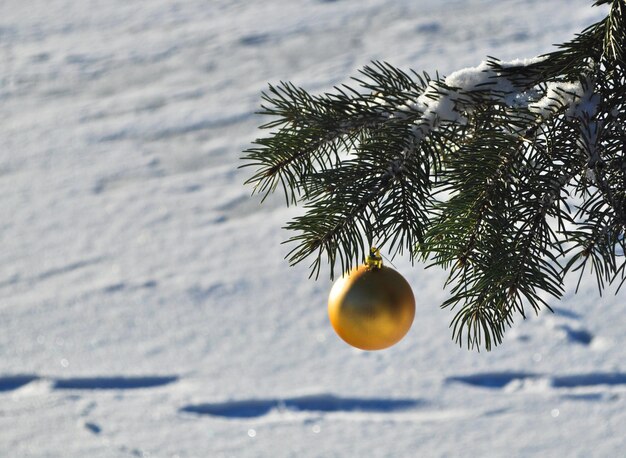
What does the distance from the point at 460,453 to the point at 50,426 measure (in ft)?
3.43

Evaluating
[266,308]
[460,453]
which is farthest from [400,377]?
[266,308]

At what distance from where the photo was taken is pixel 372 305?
1000 mm

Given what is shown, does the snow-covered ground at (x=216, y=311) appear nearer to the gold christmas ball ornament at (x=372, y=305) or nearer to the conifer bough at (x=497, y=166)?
the gold christmas ball ornament at (x=372, y=305)

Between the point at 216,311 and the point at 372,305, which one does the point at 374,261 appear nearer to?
the point at 372,305

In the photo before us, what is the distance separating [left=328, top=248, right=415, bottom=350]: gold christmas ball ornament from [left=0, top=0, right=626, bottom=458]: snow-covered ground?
0.95 meters

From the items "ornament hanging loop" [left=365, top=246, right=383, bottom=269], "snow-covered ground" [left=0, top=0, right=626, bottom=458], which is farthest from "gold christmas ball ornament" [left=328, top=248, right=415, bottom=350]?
"snow-covered ground" [left=0, top=0, right=626, bottom=458]

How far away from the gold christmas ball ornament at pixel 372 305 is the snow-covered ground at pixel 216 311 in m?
0.95

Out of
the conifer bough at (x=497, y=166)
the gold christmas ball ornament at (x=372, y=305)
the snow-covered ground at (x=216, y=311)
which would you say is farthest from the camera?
the snow-covered ground at (x=216, y=311)

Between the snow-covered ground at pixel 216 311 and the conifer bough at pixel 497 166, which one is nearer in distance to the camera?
the conifer bough at pixel 497 166

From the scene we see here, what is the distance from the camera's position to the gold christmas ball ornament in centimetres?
100

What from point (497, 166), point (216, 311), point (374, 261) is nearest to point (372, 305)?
point (374, 261)

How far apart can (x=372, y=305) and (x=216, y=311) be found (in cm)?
135

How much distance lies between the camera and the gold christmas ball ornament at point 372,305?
1004 mm

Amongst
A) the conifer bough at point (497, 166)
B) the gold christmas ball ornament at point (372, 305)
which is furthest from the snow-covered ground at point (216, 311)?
the conifer bough at point (497, 166)
